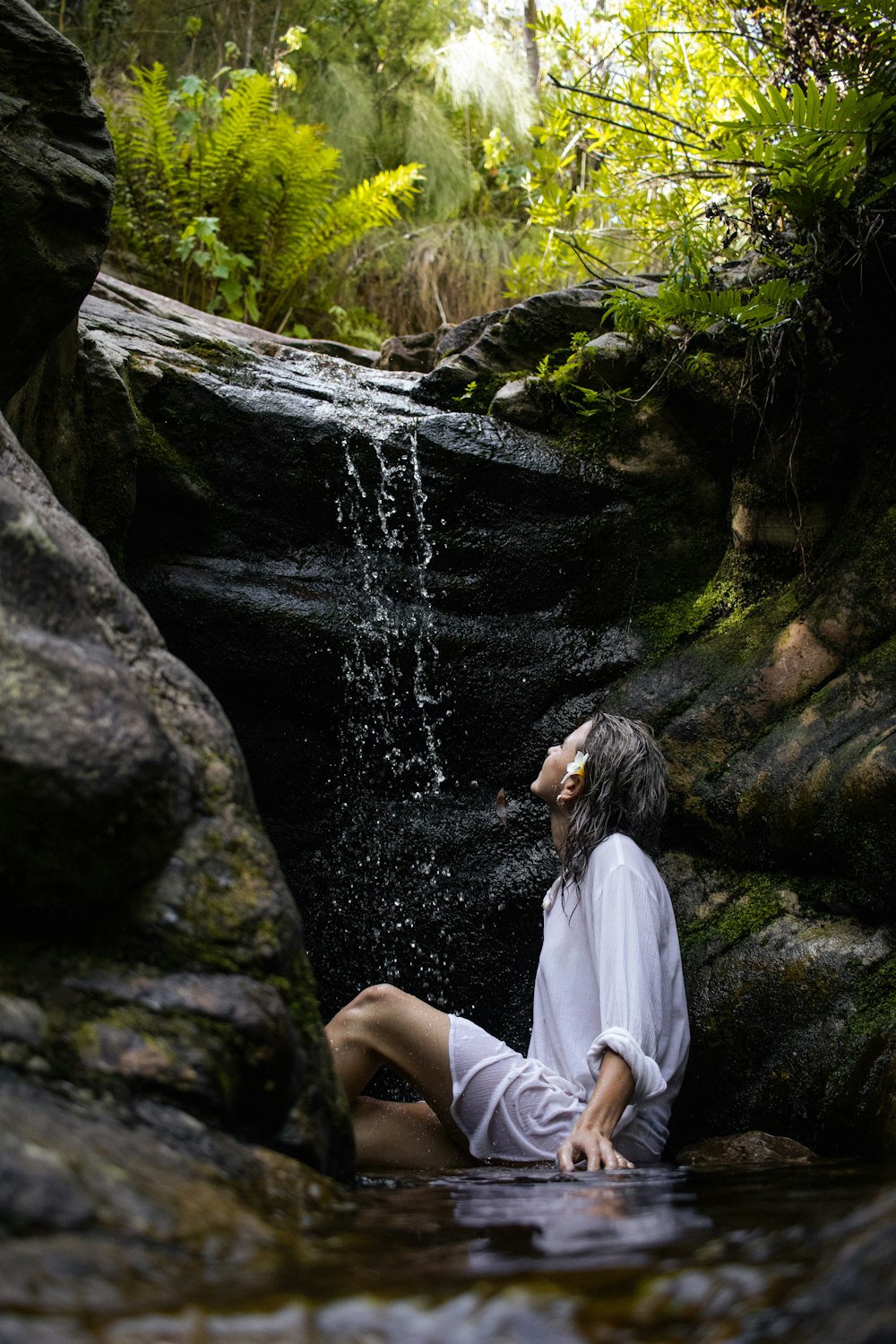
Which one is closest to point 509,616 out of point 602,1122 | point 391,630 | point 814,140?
point 391,630

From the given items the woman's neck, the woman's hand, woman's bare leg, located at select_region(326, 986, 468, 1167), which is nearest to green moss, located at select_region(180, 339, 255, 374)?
the woman's neck

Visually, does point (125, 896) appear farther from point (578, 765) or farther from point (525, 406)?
point (525, 406)

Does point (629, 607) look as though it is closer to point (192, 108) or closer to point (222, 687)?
point (222, 687)

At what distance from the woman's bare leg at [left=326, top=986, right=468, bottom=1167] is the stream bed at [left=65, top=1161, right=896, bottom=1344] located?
1.37 metres

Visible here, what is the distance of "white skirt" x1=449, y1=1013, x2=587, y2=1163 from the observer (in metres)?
3.06

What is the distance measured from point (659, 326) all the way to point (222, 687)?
8.40 ft

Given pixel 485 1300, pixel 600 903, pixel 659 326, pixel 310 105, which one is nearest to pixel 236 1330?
pixel 485 1300

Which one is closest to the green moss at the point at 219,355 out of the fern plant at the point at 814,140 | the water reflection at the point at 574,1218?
the fern plant at the point at 814,140

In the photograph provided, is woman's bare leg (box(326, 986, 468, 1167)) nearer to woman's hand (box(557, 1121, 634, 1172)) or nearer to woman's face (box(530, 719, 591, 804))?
woman's hand (box(557, 1121, 634, 1172))

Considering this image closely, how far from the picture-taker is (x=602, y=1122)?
108 inches

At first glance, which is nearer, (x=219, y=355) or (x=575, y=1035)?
(x=575, y=1035)

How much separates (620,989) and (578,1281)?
177 centimetres

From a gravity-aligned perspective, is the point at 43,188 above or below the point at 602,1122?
above

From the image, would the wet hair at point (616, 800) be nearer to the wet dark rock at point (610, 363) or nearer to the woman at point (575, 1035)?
the woman at point (575, 1035)
